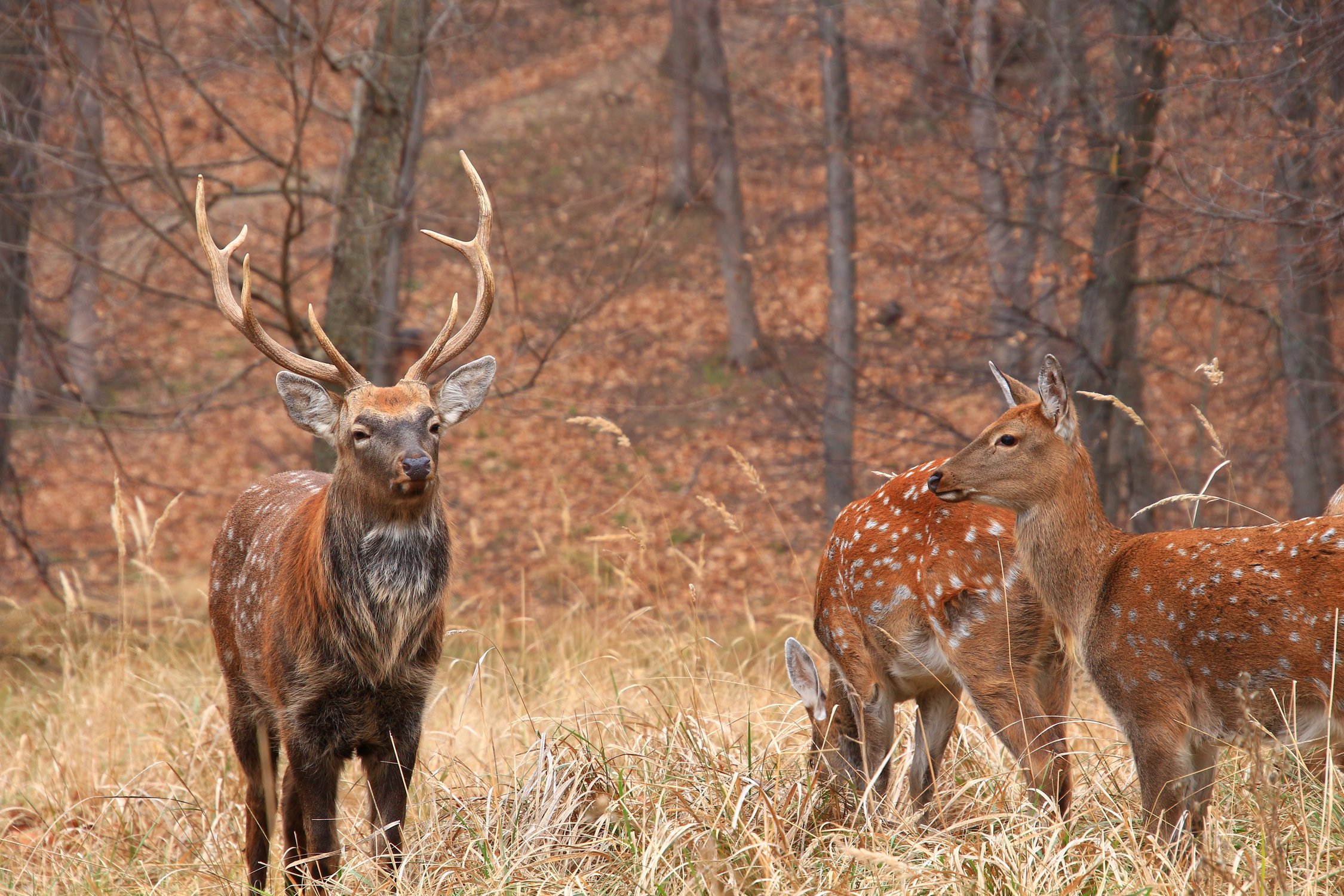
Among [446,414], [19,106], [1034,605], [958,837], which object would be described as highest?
[19,106]

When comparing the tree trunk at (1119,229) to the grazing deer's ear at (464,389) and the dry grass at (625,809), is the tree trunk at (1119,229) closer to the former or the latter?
the dry grass at (625,809)

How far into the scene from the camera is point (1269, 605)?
377 cm

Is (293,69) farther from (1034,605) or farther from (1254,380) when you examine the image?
(1254,380)

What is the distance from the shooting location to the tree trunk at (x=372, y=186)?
24.2ft

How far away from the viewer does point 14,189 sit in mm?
9188

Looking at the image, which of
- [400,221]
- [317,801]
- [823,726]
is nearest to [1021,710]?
[823,726]

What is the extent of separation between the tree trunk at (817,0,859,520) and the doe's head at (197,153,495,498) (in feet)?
22.6

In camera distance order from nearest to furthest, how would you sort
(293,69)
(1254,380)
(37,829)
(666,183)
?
(37,829) → (293,69) → (1254,380) → (666,183)

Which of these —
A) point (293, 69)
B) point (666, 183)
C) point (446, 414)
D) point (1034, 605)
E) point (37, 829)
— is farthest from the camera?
point (666, 183)

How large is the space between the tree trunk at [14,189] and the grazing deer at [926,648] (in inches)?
241

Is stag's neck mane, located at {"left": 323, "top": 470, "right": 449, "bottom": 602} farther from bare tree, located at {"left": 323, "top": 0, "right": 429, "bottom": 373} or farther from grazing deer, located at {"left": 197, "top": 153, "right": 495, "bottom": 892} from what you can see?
bare tree, located at {"left": 323, "top": 0, "right": 429, "bottom": 373}

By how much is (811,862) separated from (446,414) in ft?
7.03

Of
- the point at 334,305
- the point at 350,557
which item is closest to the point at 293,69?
the point at 334,305

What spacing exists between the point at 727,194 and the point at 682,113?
354cm
